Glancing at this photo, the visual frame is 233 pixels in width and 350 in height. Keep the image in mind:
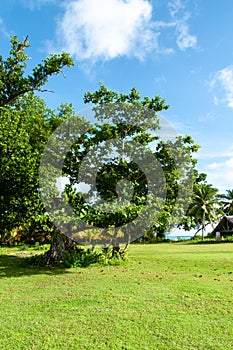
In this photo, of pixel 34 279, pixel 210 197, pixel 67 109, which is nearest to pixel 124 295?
pixel 34 279

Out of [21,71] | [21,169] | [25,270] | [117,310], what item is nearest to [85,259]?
[25,270]

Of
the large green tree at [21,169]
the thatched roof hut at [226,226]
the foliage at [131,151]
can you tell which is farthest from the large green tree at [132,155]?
the thatched roof hut at [226,226]

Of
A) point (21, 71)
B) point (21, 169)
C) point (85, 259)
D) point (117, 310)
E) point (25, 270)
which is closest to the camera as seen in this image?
point (117, 310)

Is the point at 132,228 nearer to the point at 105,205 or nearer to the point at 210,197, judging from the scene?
the point at 105,205

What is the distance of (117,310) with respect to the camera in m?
6.59

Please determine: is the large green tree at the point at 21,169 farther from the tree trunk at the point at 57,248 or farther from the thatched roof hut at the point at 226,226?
the thatched roof hut at the point at 226,226

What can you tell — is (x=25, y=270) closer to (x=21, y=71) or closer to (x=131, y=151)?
(x=131, y=151)

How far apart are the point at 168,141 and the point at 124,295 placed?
887 cm

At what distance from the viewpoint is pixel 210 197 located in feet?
141

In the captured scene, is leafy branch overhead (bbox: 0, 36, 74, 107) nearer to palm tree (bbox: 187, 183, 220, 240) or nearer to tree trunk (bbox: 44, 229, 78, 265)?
tree trunk (bbox: 44, 229, 78, 265)

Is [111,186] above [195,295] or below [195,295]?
above

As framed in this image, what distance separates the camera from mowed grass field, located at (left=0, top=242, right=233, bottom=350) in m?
5.03

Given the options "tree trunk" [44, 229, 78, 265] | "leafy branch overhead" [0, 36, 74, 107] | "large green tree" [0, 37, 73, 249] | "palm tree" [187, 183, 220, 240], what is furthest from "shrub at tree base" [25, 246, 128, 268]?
"palm tree" [187, 183, 220, 240]

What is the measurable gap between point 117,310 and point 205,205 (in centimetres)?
3764
